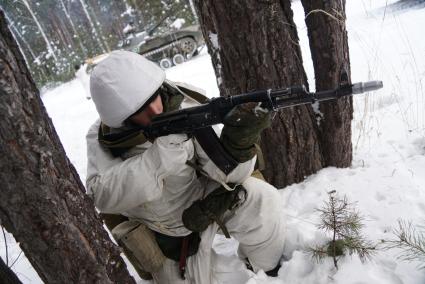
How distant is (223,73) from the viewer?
2475mm

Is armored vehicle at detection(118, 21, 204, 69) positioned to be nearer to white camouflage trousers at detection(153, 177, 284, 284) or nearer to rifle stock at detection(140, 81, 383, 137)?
white camouflage trousers at detection(153, 177, 284, 284)

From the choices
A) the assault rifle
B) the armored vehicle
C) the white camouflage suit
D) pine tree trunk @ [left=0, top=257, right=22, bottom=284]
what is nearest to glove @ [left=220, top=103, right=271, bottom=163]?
the assault rifle

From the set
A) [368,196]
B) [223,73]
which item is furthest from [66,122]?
[368,196]

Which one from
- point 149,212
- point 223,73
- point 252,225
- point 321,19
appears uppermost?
point 321,19

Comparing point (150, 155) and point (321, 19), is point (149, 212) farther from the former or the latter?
point (321, 19)

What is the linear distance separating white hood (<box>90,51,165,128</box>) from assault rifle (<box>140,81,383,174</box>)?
14 cm

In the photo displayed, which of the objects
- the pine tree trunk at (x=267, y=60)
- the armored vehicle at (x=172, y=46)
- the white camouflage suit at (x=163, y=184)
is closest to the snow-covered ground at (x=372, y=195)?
the white camouflage suit at (x=163, y=184)

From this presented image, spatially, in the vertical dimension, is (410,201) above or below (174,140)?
below

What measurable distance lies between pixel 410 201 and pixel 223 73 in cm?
137

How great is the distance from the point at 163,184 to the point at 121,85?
2.05 ft

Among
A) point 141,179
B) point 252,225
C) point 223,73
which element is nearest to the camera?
point 141,179

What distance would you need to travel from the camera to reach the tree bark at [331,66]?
2.32 metres

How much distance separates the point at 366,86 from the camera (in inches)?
63.9

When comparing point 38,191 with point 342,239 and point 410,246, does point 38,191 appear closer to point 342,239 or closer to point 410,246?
point 342,239
